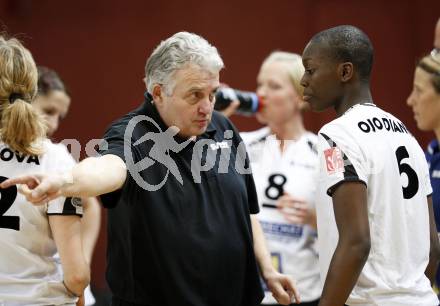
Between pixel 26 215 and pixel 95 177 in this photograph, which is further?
pixel 26 215

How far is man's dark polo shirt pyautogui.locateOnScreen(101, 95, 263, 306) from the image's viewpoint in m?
1.78

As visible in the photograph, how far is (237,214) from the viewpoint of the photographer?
1.92m

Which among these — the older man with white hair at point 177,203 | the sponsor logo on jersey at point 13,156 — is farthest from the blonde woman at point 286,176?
the sponsor logo on jersey at point 13,156

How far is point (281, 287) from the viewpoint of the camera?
200 cm

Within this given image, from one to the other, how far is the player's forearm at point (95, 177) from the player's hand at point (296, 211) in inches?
39.3

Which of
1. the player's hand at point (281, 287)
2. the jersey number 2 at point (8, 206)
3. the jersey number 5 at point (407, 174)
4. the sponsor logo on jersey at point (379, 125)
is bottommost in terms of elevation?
the player's hand at point (281, 287)

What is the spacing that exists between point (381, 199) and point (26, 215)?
0.91 meters

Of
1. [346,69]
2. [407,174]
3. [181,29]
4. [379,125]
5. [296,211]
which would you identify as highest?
[181,29]

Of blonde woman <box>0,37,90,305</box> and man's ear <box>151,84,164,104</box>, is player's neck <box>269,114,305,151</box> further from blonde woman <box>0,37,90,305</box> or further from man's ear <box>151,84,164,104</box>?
blonde woman <box>0,37,90,305</box>

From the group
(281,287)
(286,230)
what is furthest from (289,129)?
(281,287)

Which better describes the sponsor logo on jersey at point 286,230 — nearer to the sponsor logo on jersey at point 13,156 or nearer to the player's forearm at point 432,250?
the player's forearm at point 432,250

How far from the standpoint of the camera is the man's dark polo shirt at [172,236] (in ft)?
5.85

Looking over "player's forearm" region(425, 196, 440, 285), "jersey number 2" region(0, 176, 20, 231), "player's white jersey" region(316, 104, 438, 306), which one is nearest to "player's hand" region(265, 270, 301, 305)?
"player's white jersey" region(316, 104, 438, 306)

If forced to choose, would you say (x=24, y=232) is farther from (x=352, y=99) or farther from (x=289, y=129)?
(x=289, y=129)
